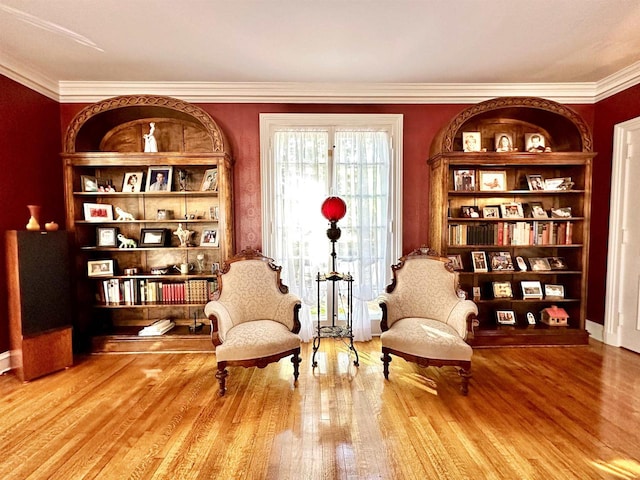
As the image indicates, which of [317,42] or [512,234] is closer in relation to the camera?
[317,42]

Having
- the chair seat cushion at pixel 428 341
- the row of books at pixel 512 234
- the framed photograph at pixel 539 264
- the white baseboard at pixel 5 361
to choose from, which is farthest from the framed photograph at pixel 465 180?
the white baseboard at pixel 5 361

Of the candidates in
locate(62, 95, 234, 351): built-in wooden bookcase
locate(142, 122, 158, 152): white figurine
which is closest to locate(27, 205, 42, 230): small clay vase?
locate(62, 95, 234, 351): built-in wooden bookcase

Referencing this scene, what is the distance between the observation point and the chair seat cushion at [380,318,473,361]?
2519mm

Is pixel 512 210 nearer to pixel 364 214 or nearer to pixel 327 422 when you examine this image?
pixel 364 214

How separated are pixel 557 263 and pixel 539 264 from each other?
0.74ft

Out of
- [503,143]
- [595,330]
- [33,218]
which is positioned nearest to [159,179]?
[33,218]

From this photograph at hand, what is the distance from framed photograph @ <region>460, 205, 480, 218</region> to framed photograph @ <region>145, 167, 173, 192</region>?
10.5 ft

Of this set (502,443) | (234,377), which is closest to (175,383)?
(234,377)

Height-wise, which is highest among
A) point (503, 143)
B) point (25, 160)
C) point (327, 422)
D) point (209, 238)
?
point (503, 143)

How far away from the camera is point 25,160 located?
3.12 metres

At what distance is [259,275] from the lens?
3102 millimetres

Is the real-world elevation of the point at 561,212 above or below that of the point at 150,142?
below

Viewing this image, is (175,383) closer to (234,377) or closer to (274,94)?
(234,377)

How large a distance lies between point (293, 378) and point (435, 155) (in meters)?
2.66
